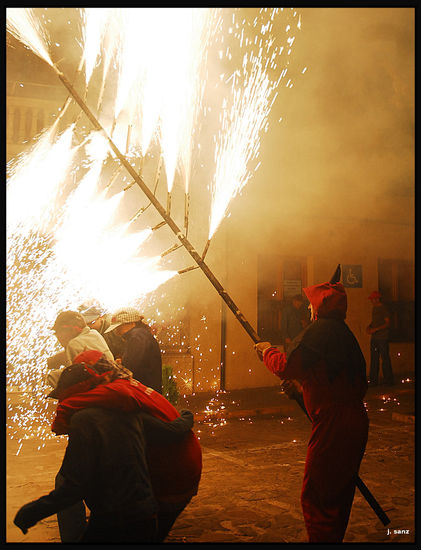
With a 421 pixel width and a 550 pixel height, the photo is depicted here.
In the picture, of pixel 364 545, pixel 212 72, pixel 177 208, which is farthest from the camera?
pixel 177 208

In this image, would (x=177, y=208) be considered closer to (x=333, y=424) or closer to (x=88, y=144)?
(x=88, y=144)

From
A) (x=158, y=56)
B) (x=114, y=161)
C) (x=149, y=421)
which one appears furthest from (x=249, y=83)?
(x=149, y=421)

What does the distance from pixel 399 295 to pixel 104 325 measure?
934cm

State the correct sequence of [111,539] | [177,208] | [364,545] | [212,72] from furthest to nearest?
[177,208], [212,72], [364,545], [111,539]

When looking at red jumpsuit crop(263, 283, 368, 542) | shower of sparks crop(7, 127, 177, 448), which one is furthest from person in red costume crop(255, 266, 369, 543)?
shower of sparks crop(7, 127, 177, 448)

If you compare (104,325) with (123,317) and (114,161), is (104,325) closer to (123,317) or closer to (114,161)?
(123,317)

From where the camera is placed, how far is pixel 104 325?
5016 millimetres

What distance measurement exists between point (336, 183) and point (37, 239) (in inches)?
230

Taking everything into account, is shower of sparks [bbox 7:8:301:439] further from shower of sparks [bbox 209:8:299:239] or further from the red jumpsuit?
the red jumpsuit

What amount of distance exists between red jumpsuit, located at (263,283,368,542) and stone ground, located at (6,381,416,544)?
60cm

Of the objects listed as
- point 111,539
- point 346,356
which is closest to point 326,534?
point 346,356

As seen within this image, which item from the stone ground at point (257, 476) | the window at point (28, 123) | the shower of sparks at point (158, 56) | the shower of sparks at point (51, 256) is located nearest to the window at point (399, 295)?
the stone ground at point (257, 476)

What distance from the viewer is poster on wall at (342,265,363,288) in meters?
11.3

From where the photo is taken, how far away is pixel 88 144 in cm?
881
